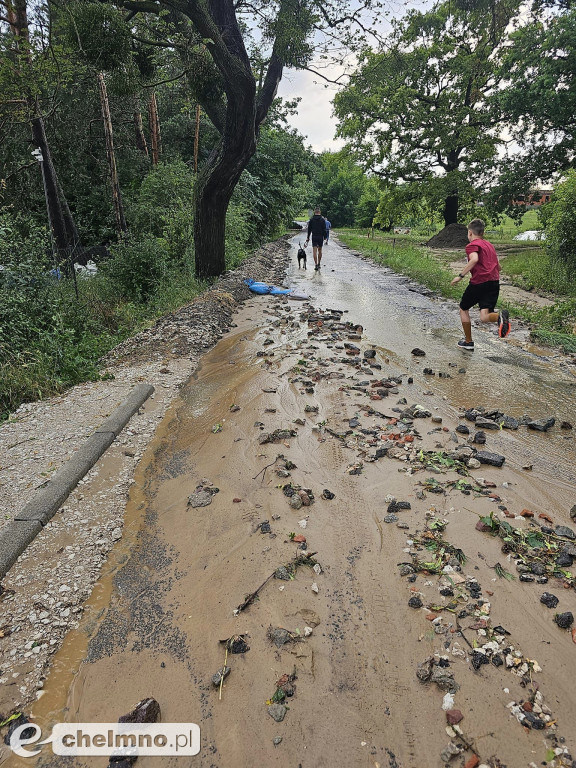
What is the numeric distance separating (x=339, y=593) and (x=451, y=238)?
25328 mm

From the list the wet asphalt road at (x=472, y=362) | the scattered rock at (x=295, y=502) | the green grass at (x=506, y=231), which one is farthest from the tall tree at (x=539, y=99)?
the scattered rock at (x=295, y=502)

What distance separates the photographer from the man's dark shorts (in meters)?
6.50

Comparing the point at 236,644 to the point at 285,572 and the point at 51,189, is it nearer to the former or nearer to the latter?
the point at 285,572

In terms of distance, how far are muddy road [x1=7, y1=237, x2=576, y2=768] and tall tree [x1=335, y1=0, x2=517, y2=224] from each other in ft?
71.6

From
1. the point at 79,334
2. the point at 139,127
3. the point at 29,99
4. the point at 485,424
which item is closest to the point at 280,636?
the point at 485,424

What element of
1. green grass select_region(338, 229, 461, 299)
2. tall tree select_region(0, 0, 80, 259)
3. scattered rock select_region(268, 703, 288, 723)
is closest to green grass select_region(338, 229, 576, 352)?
green grass select_region(338, 229, 461, 299)

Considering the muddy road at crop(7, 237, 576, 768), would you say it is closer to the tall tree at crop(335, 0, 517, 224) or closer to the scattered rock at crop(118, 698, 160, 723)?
the scattered rock at crop(118, 698, 160, 723)

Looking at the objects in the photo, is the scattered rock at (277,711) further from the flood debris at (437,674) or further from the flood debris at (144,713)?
the flood debris at (437,674)

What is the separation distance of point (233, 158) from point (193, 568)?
940 cm

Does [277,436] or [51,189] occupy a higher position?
[51,189]

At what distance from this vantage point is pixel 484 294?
6.59 meters

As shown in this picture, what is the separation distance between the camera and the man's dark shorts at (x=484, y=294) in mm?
6500

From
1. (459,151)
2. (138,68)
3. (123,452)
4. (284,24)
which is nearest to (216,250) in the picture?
(138,68)
